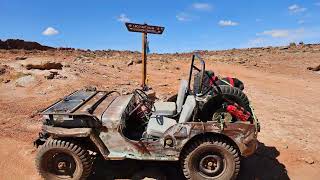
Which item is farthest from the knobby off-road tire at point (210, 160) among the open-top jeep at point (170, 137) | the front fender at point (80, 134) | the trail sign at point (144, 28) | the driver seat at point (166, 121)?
the trail sign at point (144, 28)

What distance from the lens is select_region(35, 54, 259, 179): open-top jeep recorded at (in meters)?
6.20

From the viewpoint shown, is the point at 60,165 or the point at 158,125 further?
the point at 158,125

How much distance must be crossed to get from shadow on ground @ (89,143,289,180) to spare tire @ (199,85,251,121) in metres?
1.20

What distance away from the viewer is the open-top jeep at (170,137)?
6203 millimetres

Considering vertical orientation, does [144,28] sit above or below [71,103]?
above

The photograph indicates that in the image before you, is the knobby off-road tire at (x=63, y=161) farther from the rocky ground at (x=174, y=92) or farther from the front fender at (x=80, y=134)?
the rocky ground at (x=174, y=92)

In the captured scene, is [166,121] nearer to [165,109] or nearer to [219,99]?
[165,109]

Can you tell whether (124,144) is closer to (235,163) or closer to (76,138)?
(76,138)

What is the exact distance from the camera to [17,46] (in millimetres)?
33094

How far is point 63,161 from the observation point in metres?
6.46

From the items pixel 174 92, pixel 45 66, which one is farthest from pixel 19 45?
pixel 174 92

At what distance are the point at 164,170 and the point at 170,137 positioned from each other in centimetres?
113

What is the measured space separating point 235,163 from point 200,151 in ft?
1.91

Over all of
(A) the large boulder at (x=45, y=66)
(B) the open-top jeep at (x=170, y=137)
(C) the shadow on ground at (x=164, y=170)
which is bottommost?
(C) the shadow on ground at (x=164, y=170)
